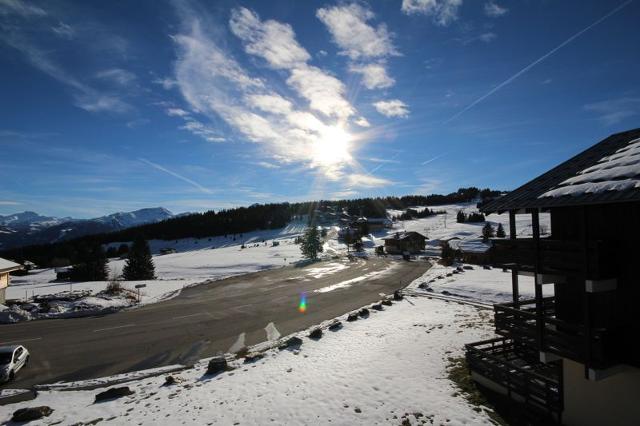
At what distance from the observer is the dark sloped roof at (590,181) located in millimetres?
8164

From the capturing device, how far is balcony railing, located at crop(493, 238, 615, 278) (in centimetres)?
877

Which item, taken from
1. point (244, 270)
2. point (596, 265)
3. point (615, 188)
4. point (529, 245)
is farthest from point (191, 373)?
point (244, 270)

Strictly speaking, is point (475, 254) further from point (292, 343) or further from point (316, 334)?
point (292, 343)

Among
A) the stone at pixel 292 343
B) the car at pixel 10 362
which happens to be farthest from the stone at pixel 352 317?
the car at pixel 10 362

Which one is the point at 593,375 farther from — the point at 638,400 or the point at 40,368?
the point at 40,368

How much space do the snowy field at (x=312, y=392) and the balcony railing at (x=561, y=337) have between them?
118 inches

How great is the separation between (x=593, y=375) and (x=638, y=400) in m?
1.95

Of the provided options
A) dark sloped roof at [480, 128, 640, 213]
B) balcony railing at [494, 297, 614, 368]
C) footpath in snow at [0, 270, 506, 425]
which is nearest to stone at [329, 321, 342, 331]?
footpath in snow at [0, 270, 506, 425]

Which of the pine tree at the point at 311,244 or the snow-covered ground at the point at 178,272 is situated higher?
the pine tree at the point at 311,244

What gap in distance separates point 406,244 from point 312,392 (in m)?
78.4

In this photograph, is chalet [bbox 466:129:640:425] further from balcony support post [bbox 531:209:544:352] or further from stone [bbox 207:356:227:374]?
stone [bbox 207:356:227:374]

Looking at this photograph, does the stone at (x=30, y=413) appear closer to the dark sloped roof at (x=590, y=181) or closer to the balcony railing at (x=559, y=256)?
the balcony railing at (x=559, y=256)

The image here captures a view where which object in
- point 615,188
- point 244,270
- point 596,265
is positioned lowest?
point 244,270

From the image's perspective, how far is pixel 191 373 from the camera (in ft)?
52.1
